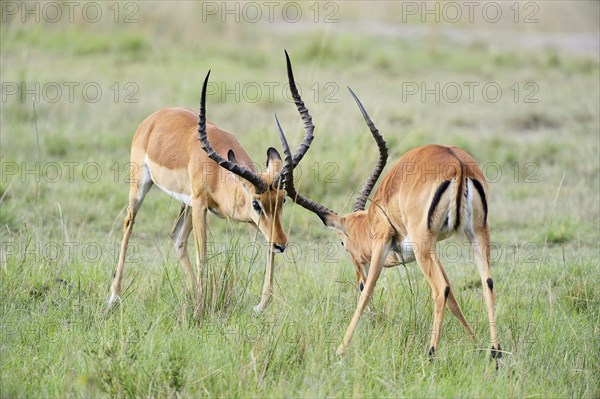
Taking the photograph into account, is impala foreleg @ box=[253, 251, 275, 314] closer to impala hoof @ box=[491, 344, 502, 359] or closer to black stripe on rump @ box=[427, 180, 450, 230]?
black stripe on rump @ box=[427, 180, 450, 230]

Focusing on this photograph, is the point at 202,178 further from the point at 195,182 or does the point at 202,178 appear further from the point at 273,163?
the point at 273,163

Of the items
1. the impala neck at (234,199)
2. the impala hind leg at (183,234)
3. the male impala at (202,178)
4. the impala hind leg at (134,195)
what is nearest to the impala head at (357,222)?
the male impala at (202,178)

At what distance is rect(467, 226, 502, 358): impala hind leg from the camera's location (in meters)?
4.09

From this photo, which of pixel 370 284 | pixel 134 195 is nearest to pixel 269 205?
pixel 370 284

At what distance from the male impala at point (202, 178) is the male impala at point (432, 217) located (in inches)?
12.6

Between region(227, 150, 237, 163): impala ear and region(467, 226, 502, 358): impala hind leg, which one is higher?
region(227, 150, 237, 163): impala ear

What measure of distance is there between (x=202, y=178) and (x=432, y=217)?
157cm

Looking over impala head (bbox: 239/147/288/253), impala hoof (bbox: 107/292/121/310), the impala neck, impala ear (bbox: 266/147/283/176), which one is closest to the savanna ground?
impala hoof (bbox: 107/292/121/310)

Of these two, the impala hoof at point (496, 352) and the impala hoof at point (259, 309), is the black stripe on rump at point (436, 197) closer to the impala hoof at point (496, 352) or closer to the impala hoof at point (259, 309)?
the impala hoof at point (496, 352)

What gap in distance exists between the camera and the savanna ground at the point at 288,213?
3.98m

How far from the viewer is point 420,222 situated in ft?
13.8

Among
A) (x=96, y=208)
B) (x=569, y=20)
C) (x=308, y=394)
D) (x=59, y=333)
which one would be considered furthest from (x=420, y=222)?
(x=569, y=20)

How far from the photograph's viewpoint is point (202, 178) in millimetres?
5199

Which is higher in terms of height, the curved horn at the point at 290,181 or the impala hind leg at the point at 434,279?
the curved horn at the point at 290,181
